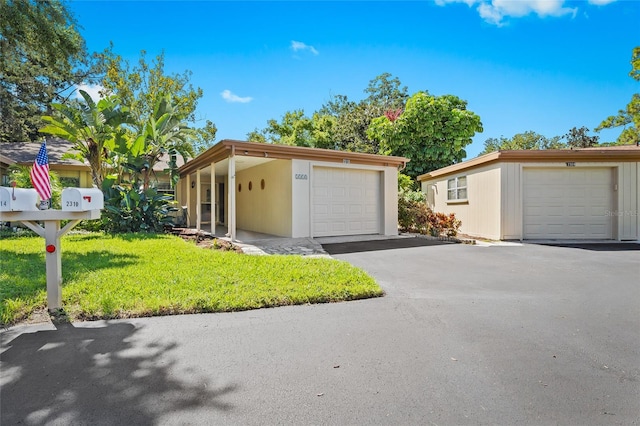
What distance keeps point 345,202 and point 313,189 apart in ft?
4.38

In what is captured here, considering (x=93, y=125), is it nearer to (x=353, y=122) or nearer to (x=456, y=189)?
(x=456, y=189)

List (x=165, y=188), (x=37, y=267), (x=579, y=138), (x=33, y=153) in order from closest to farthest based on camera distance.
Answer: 1. (x=37, y=267)
2. (x=33, y=153)
3. (x=165, y=188)
4. (x=579, y=138)

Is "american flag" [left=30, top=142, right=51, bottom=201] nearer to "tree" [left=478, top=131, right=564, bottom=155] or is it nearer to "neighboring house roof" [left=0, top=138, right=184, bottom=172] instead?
"neighboring house roof" [left=0, top=138, right=184, bottom=172]

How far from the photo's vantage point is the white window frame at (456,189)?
13680mm

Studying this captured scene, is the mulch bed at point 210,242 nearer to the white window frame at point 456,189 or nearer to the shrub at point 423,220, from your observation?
the shrub at point 423,220

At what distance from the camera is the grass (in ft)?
13.3

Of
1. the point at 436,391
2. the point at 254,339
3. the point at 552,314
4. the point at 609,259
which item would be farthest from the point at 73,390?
the point at 609,259

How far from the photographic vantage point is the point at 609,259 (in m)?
7.98

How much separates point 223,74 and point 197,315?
55.1 feet

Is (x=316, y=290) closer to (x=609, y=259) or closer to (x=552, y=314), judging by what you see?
(x=552, y=314)

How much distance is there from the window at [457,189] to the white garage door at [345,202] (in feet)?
12.9

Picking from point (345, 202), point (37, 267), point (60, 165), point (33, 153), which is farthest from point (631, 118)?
point (33, 153)

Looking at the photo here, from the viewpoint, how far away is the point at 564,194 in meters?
11.5

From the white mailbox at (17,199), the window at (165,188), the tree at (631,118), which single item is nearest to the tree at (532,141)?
the tree at (631,118)
